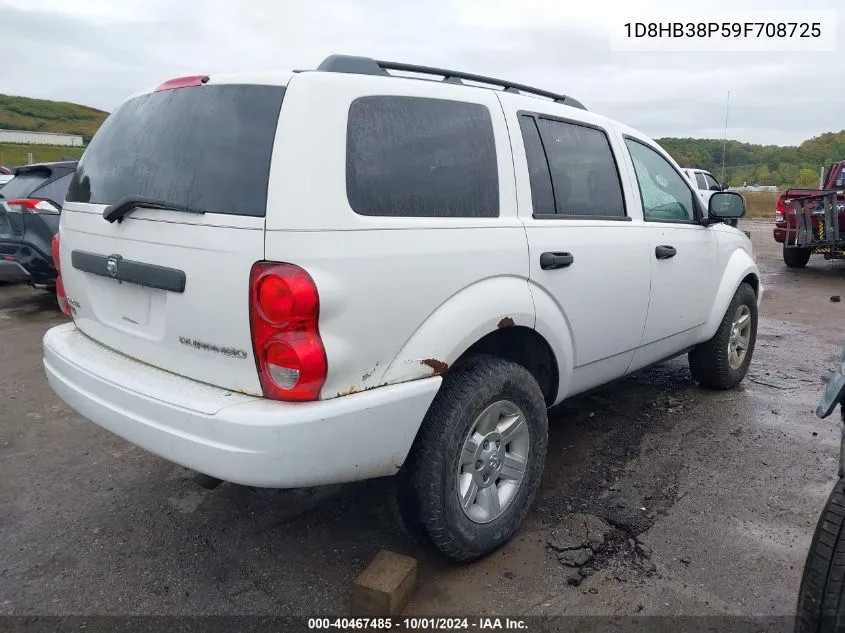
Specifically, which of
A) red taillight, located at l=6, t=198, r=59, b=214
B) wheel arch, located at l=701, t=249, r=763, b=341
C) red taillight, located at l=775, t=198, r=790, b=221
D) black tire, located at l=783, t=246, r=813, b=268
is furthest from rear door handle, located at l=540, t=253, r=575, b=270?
black tire, located at l=783, t=246, r=813, b=268

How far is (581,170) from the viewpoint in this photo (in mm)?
3221

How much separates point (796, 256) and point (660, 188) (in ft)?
30.9

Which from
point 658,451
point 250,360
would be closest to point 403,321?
point 250,360

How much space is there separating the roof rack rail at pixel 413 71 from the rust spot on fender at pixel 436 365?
107 cm

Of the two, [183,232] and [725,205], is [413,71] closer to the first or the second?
[183,232]

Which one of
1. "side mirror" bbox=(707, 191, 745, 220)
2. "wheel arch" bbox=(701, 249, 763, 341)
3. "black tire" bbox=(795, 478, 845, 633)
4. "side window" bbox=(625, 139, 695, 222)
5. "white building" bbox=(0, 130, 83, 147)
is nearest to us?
"black tire" bbox=(795, 478, 845, 633)

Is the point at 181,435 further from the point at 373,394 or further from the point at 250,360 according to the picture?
the point at 373,394

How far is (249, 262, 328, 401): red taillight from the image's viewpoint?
1983mm

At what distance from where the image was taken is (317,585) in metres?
2.51

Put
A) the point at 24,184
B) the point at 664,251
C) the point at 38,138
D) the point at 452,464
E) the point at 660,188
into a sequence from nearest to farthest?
the point at 452,464 < the point at 664,251 < the point at 660,188 < the point at 24,184 < the point at 38,138

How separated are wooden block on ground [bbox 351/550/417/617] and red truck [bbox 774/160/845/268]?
10220mm

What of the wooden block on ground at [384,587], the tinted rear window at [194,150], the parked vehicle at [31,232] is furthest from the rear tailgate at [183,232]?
the parked vehicle at [31,232]

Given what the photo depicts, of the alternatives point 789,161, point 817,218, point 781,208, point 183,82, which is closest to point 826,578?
point 183,82

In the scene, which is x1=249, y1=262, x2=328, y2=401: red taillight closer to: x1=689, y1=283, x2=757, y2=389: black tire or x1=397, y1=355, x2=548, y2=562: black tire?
x1=397, y1=355, x2=548, y2=562: black tire
